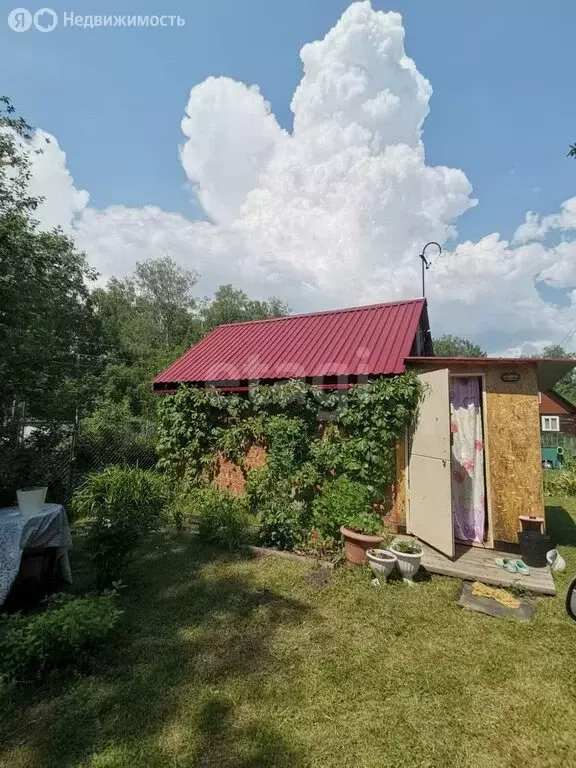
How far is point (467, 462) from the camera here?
594 centimetres

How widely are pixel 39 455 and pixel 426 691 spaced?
6293 millimetres

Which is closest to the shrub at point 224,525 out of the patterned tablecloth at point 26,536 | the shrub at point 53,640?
the patterned tablecloth at point 26,536

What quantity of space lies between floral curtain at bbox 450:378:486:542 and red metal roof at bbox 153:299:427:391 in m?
1.15

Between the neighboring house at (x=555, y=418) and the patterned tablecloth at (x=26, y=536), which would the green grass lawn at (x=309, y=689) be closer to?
the patterned tablecloth at (x=26, y=536)

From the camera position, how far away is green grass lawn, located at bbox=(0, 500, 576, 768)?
2254mm

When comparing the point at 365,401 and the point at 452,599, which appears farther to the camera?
the point at 365,401

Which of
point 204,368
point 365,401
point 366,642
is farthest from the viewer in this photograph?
point 204,368

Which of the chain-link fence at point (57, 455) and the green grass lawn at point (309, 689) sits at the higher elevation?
the chain-link fence at point (57, 455)

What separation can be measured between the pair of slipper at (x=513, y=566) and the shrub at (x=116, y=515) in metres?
4.62

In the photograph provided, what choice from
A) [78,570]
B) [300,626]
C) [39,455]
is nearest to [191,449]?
[39,455]

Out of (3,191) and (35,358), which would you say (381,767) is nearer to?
(35,358)

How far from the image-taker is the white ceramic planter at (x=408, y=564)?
4504mm

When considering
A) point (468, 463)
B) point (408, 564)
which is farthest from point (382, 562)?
point (468, 463)

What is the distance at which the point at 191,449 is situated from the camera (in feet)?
25.6
